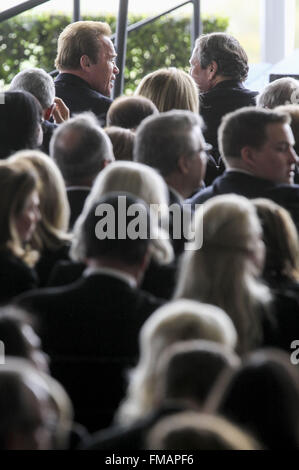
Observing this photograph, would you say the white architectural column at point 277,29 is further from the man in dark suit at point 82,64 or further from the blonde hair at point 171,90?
the blonde hair at point 171,90

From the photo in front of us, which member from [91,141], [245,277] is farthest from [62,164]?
[245,277]

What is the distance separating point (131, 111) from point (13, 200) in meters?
1.87

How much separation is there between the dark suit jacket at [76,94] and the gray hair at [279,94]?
96 centimetres

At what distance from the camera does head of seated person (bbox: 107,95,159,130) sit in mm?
5484

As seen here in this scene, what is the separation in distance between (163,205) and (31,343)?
145 cm

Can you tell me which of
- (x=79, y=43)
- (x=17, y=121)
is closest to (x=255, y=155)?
(x=17, y=121)

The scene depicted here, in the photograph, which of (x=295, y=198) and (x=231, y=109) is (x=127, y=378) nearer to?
(x=295, y=198)

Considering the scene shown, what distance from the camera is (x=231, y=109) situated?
6531 millimetres

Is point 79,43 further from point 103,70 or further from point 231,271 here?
point 231,271

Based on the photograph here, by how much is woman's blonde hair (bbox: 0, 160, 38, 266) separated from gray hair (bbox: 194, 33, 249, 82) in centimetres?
311

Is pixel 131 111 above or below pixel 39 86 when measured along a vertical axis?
below

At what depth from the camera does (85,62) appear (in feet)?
22.4

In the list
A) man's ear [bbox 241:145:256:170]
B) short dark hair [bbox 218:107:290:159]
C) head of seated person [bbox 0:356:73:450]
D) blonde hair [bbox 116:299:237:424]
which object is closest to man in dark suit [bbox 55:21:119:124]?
short dark hair [bbox 218:107:290:159]

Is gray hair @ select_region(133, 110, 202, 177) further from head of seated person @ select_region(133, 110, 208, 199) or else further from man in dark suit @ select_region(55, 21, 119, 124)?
man in dark suit @ select_region(55, 21, 119, 124)
